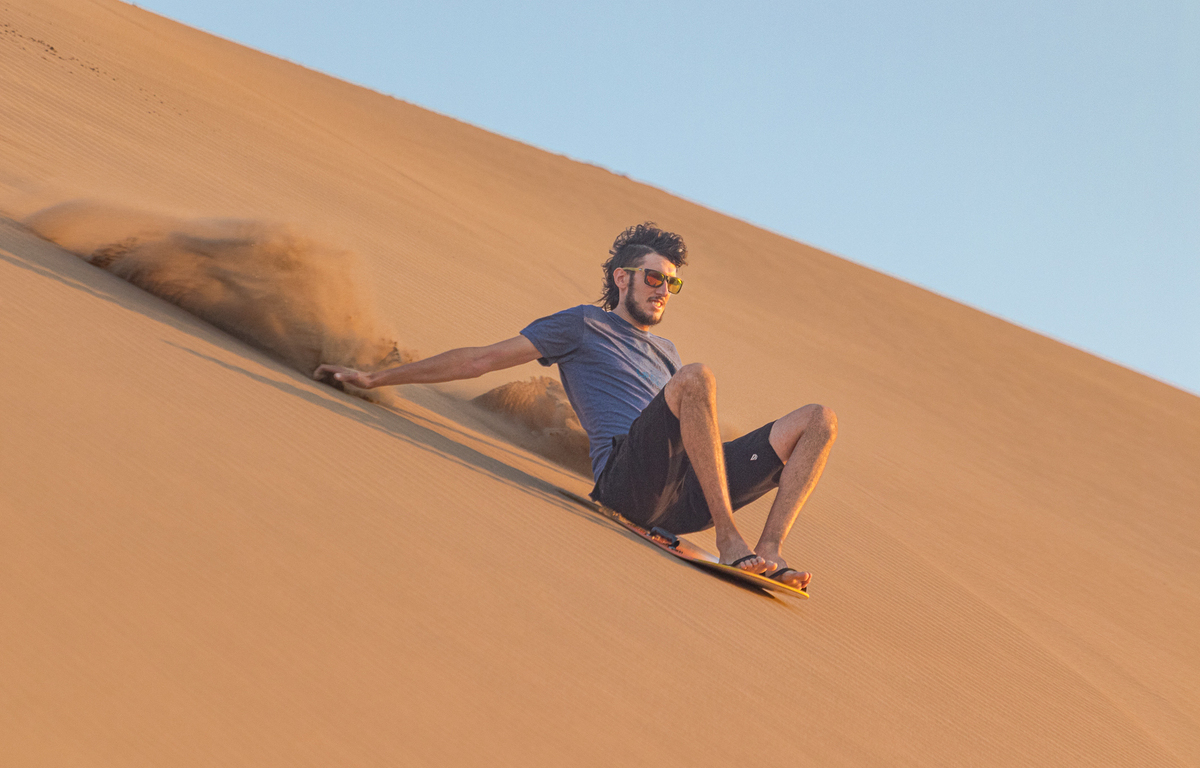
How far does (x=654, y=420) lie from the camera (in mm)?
4141

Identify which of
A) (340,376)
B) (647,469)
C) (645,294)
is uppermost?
(645,294)

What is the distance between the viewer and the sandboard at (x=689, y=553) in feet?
12.6

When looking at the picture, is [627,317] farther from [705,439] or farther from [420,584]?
[420,584]

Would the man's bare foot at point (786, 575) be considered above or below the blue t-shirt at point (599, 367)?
below

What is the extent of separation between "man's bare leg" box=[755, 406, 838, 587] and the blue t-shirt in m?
0.69

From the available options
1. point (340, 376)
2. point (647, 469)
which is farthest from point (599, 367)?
point (340, 376)

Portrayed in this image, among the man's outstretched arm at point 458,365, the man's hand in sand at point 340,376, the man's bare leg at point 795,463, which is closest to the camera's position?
the man's bare leg at point 795,463

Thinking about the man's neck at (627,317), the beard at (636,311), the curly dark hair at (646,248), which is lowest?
the man's neck at (627,317)

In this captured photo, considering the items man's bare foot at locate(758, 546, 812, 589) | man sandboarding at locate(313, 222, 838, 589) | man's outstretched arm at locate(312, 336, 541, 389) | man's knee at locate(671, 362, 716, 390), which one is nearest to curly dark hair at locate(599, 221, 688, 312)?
man sandboarding at locate(313, 222, 838, 589)

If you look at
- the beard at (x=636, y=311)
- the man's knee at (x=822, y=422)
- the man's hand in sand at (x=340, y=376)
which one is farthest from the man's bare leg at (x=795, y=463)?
the man's hand in sand at (x=340, y=376)

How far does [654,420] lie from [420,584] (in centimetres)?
161

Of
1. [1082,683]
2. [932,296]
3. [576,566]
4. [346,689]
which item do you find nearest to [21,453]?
[346,689]

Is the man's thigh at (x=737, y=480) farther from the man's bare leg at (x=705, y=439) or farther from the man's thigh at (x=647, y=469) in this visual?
the man's bare leg at (x=705, y=439)

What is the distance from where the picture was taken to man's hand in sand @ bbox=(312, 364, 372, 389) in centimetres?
435
